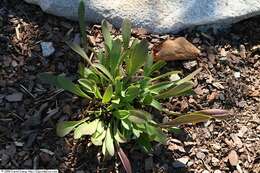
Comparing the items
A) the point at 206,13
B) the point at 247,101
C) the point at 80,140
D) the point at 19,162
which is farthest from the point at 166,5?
the point at 19,162

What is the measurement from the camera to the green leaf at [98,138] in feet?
7.63

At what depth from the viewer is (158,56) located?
2.67 meters

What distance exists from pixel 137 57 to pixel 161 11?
1.59 feet

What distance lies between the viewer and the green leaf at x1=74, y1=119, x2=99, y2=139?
7.61ft

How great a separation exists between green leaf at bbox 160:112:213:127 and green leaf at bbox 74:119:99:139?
294mm

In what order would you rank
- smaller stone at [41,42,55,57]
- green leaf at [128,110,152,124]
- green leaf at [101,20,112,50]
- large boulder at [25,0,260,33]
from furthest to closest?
large boulder at [25,0,260,33] < smaller stone at [41,42,55,57] < green leaf at [101,20,112,50] < green leaf at [128,110,152,124]

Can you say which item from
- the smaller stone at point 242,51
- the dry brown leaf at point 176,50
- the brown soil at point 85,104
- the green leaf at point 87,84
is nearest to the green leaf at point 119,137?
the brown soil at point 85,104

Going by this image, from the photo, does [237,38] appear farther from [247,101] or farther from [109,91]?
[109,91]

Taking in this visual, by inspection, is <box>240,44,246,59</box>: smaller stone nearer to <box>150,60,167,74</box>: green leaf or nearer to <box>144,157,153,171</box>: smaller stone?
<box>150,60,167,74</box>: green leaf

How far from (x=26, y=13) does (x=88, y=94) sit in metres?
0.57

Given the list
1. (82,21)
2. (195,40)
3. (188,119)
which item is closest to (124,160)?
(188,119)

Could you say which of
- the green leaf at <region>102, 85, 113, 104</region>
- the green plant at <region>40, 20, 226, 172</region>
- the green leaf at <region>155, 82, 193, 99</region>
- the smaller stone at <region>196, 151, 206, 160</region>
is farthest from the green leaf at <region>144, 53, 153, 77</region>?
the smaller stone at <region>196, 151, 206, 160</region>

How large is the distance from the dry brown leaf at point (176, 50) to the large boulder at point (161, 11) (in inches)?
4.4

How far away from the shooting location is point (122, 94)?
2408mm
